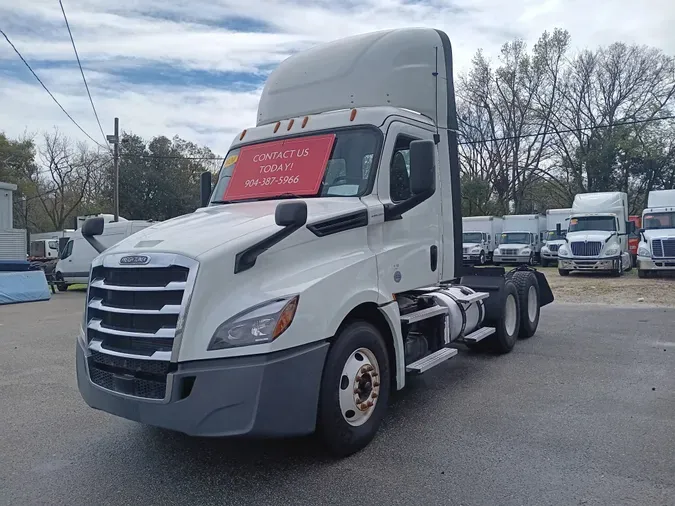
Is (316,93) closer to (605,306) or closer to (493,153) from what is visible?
(605,306)

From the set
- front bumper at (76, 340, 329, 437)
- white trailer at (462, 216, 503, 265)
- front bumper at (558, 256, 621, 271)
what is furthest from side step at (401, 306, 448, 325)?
white trailer at (462, 216, 503, 265)

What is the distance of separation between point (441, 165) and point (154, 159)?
125 feet

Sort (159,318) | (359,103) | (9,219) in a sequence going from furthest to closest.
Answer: (9,219)
(359,103)
(159,318)

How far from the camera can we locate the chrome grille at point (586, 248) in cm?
2206

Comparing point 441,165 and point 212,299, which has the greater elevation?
point 441,165

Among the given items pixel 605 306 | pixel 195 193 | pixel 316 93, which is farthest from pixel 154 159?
pixel 316 93

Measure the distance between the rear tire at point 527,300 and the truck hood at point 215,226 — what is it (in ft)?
16.7

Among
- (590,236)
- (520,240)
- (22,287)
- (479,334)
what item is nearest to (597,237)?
(590,236)

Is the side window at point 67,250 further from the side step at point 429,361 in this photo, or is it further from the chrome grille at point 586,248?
the chrome grille at point 586,248

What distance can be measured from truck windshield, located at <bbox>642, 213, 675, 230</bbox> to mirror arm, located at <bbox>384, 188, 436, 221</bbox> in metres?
19.4

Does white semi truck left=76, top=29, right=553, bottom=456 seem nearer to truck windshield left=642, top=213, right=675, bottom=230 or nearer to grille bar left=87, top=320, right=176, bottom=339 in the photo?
grille bar left=87, top=320, right=176, bottom=339

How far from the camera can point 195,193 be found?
4259cm

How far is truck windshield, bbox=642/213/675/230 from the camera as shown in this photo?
69.0 ft

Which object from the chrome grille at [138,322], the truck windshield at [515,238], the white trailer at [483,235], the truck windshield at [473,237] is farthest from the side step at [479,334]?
the truck windshield at [473,237]
